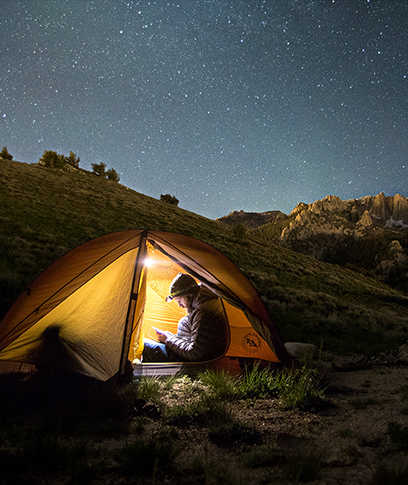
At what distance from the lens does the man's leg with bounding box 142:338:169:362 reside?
17.8 feet

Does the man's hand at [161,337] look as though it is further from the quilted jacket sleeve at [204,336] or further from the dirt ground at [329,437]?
the dirt ground at [329,437]

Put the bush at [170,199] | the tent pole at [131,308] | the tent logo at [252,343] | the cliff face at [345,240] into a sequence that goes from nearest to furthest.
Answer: the tent pole at [131,308], the tent logo at [252,343], the bush at [170,199], the cliff face at [345,240]

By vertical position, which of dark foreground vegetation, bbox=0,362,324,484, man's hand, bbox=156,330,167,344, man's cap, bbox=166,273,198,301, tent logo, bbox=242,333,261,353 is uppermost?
man's cap, bbox=166,273,198,301

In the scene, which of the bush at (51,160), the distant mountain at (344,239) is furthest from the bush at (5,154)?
the distant mountain at (344,239)

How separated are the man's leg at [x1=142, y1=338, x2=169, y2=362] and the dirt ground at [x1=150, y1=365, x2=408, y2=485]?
1810 mm

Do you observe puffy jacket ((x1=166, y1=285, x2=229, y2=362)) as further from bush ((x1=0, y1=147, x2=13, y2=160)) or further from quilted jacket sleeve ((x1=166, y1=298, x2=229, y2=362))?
bush ((x1=0, y1=147, x2=13, y2=160))

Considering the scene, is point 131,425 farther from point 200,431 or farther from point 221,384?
point 221,384

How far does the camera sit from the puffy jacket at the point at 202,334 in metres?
5.17

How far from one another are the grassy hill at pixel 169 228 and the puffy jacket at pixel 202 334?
4091 millimetres

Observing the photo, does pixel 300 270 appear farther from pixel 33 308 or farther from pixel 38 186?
pixel 38 186

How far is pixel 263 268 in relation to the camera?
22438 millimetres

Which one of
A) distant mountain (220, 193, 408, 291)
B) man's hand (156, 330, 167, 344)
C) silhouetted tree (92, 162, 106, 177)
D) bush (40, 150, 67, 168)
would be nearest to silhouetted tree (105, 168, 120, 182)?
silhouetted tree (92, 162, 106, 177)

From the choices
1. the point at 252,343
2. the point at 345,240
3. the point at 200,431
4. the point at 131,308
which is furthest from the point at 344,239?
the point at 200,431

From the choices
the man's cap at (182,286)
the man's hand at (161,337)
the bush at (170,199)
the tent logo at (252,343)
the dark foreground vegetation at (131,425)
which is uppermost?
the bush at (170,199)
